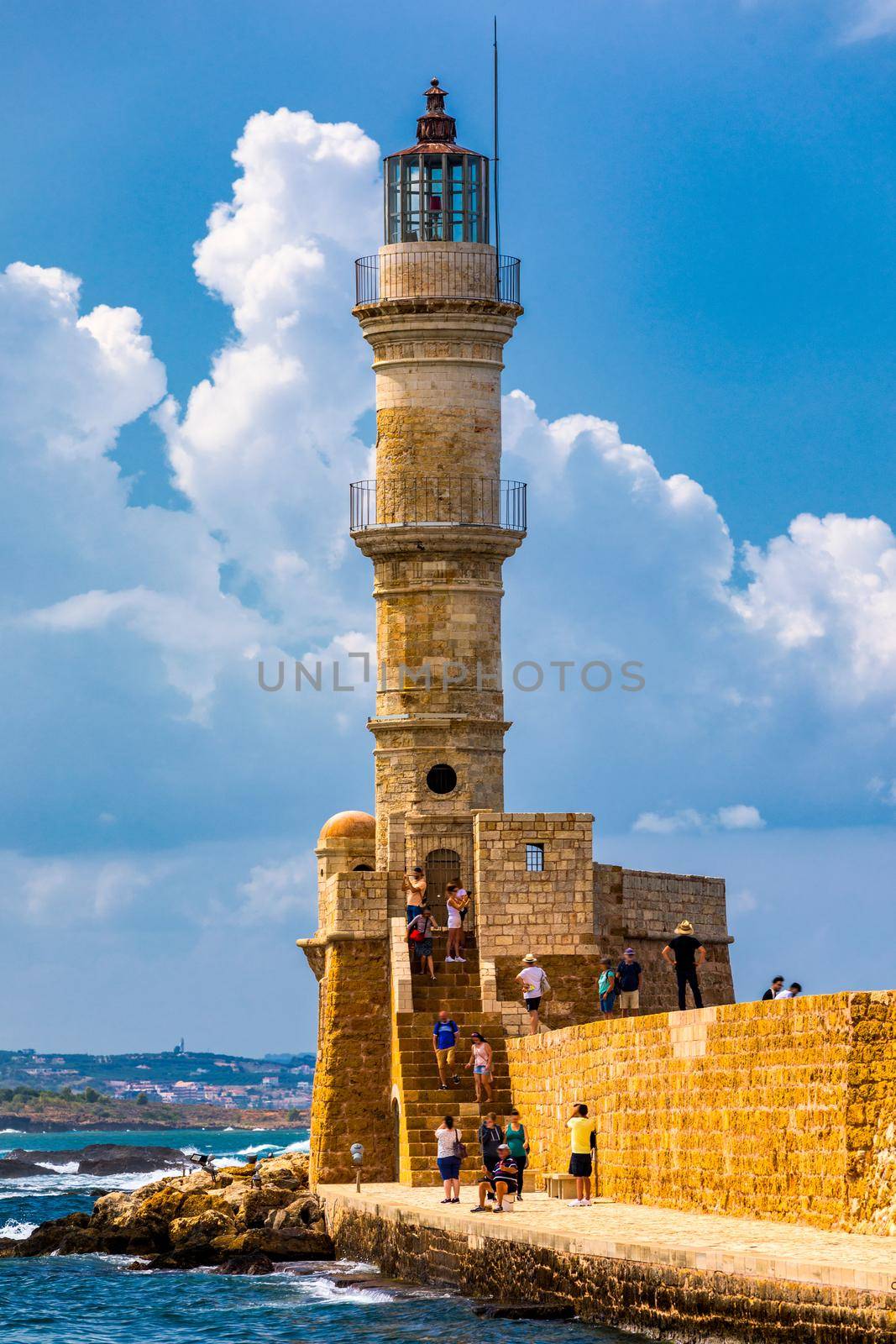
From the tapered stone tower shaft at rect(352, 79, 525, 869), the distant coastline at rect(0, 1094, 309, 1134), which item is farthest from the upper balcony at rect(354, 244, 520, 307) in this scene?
the distant coastline at rect(0, 1094, 309, 1134)

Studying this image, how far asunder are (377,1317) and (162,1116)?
10993 cm

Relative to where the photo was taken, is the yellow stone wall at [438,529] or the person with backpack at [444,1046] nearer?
the person with backpack at [444,1046]

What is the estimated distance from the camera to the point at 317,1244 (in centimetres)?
2494

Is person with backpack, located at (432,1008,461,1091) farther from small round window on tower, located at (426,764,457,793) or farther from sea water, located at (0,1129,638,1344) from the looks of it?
small round window on tower, located at (426,764,457,793)

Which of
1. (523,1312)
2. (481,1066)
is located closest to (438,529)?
(481,1066)

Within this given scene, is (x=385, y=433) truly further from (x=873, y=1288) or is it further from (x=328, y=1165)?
(x=873, y=1288)

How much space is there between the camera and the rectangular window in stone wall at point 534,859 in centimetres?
2683

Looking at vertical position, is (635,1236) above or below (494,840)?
below

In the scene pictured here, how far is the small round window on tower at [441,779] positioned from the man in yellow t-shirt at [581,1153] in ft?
27.6

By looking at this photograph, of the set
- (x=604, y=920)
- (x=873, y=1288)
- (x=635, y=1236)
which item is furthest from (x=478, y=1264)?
(x=604, y=920)

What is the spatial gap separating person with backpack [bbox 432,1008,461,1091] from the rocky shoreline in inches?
83.0

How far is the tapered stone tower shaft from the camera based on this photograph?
2922cm

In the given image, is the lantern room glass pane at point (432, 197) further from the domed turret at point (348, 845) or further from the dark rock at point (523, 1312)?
the dark rock at point (523, 1312)

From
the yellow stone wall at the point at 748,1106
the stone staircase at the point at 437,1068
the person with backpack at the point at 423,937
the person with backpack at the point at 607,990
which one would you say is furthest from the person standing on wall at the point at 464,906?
the yellow stone wall at the point at 748,1106
